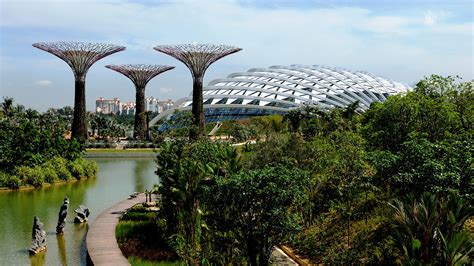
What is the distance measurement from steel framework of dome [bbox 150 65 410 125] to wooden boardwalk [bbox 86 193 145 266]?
52.0 m

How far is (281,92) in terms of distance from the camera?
248ft

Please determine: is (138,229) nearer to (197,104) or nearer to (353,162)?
(353,162)

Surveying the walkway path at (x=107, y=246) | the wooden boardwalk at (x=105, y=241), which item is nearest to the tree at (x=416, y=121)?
the walkway path at (x=107, y=246)

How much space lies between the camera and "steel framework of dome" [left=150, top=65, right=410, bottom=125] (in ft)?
242

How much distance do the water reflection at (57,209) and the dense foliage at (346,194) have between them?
3.75m

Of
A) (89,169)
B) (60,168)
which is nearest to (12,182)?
(60,168)

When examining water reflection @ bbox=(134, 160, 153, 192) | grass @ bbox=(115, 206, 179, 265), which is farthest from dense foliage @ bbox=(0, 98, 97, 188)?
grass @ bbox=(115, 206, 179, 265)

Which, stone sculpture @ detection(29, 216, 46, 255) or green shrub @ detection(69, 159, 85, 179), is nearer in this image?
stone sculpture @ detection(29, 216, 46, 255)

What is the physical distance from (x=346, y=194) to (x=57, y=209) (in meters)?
13.8

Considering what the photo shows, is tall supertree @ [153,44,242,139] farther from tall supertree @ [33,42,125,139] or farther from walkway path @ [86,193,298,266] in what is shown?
walkway path @ [86,193,298,266]

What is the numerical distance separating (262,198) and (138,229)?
9.01 meters

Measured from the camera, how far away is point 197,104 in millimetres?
60312

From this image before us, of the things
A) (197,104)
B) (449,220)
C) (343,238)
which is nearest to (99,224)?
(343,238)

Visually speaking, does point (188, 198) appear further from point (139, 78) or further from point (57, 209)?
point (139, 78)
